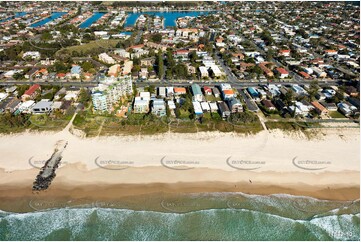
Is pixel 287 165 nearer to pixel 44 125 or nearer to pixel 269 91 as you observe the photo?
pixel 269 91

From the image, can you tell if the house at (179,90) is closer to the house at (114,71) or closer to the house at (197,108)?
the house at (197,108)

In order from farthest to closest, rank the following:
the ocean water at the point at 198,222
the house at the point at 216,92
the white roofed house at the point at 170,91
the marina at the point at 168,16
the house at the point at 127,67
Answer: the marina at the point at 168,16
the house at the point at 127,67
the house at the point at 216,92
the white roofed house at the point at 170,91
the ocean water at the point at 198,222

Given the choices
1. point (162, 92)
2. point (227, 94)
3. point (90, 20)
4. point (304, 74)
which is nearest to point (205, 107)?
point (227, 94)

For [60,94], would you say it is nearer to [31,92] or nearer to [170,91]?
[31,92]

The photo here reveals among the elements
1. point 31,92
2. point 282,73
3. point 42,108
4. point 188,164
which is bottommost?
point 188,164

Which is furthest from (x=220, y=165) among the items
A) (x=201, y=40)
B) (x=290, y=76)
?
(x=201, y=40)

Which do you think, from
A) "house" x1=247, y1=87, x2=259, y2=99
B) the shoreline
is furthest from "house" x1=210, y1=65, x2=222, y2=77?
the shoreline

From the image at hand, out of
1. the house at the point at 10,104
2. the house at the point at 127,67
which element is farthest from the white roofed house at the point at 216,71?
the house at the point at 10,104
